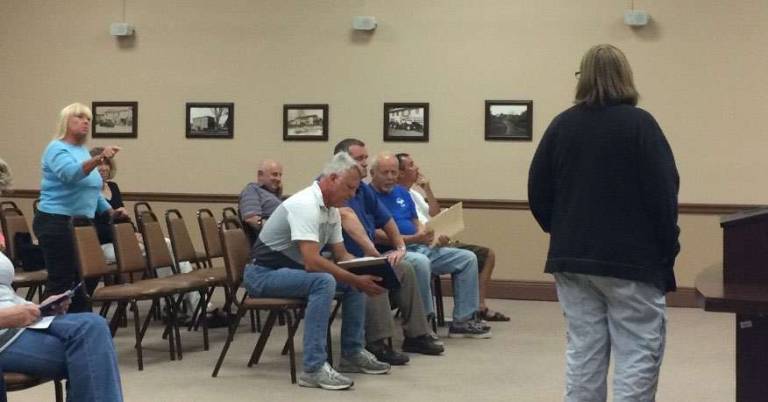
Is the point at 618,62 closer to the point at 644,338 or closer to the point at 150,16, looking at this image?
the point at 644,338

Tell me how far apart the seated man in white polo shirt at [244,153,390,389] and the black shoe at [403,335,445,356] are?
0.82m

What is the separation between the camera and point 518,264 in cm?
841

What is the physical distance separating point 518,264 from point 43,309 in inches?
228

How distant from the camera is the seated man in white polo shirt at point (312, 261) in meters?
4.67

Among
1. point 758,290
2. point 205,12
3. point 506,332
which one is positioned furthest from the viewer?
point 205,12

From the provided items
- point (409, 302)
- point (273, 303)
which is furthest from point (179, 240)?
point (273, 303)

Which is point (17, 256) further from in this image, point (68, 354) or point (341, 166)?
point (68, 354)

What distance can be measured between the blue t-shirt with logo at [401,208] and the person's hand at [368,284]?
4.75 feet

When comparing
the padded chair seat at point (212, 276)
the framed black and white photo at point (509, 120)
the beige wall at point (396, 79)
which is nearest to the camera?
the padded chair seat at point (212, 276)

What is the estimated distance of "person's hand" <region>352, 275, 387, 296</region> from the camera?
4.73 meters

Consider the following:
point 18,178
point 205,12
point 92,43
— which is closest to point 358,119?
point 205,12

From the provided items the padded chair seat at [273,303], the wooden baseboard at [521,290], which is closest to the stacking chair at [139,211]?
the padded chair seat at [273,303]

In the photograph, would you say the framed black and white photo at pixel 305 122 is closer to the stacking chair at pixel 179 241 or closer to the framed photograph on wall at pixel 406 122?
the framed photograph on wall at pixel 406 122

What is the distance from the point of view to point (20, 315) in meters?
2.95
